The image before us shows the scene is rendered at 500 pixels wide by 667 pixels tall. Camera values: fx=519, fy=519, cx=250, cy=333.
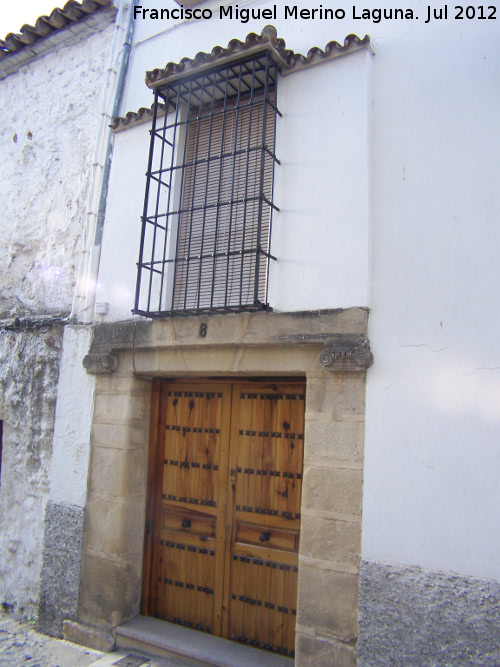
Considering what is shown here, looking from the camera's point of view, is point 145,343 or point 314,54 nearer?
point 314,54

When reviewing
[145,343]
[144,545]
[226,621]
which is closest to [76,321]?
[145,343]

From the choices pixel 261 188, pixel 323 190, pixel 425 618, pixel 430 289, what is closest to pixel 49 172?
pixel 261 188

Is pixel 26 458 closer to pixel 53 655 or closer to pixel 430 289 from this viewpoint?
pixel 53 655

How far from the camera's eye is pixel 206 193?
3.67m

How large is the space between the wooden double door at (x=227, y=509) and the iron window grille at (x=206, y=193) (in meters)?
0.75

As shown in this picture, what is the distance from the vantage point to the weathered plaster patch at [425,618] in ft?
8.51

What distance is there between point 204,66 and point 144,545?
3610mm

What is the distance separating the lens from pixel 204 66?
373cm

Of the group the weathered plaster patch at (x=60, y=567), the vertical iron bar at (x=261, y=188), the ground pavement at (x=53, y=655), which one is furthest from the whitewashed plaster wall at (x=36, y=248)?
the vertical iron bar at (x=261, y=188)

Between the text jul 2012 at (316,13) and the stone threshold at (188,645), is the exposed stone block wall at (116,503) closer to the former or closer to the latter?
the stone threshold at (188,645)

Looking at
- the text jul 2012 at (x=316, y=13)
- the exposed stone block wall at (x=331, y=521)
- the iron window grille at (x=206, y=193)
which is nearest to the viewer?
the exposed stone block wall at (x=331, y=521)

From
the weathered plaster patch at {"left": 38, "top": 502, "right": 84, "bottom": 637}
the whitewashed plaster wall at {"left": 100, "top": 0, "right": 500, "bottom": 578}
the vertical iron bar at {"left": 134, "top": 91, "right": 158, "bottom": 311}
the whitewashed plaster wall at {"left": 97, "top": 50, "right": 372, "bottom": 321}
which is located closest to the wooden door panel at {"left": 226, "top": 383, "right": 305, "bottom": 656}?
the whitewashed plaster wall at {"left": 100, "top": 0, "right": 500, "bottom": 578}

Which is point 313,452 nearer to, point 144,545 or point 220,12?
point 144,545

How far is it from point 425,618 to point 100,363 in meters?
2.79
